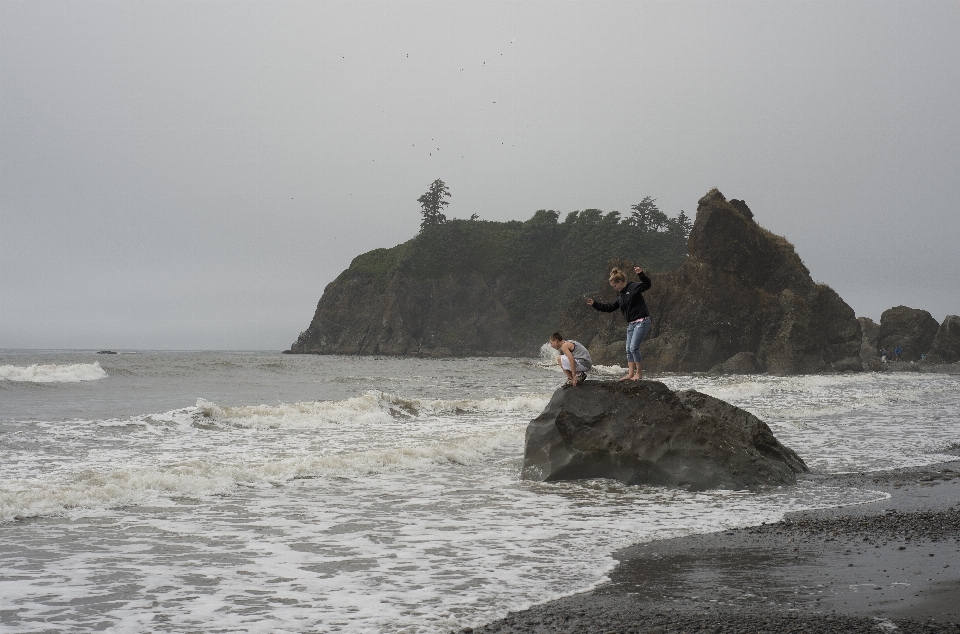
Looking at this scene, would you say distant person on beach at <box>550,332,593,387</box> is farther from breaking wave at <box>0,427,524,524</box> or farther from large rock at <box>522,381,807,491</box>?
breaking wave at <box>0,427,524,524</box>

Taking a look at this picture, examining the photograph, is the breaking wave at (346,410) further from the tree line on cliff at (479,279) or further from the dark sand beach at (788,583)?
the tree line on cliff at (479,279)

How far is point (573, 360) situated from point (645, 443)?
5.16 feet

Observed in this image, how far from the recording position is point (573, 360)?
1068cm

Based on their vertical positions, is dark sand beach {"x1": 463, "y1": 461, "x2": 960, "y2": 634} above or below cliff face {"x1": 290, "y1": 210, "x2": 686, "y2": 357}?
below

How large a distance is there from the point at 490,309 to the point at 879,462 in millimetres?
111812

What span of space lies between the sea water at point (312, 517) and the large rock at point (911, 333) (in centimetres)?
6587

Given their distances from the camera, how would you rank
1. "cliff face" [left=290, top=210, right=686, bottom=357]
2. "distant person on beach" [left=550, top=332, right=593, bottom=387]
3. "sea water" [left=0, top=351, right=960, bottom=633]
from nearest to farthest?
"sea water" [left=0, top=351, right=960, bottom=633] → "distant person on beach" [left=550, top=332, right=593, bottom=387] → "cliff face" [left=290, top=210, right=686, bottom=357]

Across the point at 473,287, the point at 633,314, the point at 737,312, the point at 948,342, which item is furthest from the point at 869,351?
the point at 633,314

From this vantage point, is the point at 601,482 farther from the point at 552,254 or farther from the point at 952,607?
the point at 552,254

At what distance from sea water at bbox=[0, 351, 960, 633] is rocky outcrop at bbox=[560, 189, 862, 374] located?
43.2 meters

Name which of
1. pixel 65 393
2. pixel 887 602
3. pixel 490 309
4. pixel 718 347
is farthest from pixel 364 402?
pixel 490 309

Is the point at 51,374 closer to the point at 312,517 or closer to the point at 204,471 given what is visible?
the point at 204,471

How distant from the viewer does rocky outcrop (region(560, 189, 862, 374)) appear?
59.6 meters

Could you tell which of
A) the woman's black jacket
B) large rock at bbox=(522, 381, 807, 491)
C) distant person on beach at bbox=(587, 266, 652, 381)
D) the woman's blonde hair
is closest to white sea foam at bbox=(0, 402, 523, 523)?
large rock at bbox=(522, 381, 807, 491)
